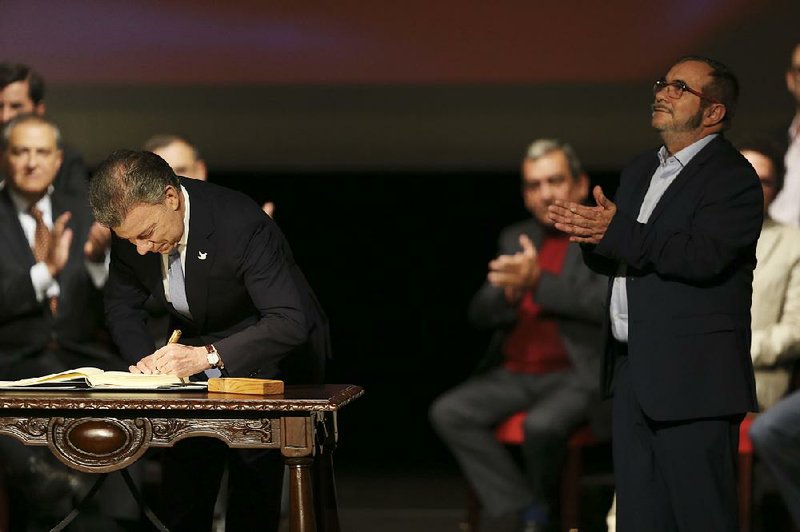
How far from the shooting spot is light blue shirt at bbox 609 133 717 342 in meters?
3.46

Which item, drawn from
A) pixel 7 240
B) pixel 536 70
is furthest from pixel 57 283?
pixel 536 70

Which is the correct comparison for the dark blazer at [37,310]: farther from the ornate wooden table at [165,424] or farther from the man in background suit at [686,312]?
the man in background suit at [686,312]

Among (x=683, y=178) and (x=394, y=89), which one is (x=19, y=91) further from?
(x=683, y=178)

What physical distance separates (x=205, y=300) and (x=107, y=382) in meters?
0.36

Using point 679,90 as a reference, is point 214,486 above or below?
below

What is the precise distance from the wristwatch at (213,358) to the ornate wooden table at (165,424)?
0.12 meters

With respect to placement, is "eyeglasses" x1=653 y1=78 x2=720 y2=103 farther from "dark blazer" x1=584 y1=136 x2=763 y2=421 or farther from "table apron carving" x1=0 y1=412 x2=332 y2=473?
"table apron carving" x1=0 y1=412 x2=332 y2=473

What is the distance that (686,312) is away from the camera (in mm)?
3336

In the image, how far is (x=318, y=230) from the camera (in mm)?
5672

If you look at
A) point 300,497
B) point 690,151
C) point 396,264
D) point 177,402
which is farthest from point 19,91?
point 690,151

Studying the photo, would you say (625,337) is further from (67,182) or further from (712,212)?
(67,182)

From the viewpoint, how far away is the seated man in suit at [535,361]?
4.58 m

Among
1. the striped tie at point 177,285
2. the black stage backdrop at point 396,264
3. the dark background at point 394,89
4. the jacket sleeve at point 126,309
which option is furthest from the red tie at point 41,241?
the striped tie at point 177,285

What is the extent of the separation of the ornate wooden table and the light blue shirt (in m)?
0.78
